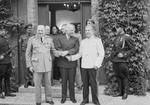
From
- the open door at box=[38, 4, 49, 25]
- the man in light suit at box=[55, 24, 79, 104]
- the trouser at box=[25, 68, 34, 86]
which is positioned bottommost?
the trouser at box=[25, 68, 34, 86]

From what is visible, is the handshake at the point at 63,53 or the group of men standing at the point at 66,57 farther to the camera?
the handshake at the point at 63,53

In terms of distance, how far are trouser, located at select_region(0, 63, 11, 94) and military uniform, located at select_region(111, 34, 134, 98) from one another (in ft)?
9.51

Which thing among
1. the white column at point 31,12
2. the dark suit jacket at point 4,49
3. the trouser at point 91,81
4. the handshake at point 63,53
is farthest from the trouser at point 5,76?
the trouser at point 91,81

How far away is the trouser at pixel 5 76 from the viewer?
8.27 meters

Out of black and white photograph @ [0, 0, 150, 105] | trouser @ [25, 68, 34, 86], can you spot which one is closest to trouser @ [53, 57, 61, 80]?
black and white photograph @ [0, 0, 150, 105]

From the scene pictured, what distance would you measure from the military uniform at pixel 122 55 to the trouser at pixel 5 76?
290cm

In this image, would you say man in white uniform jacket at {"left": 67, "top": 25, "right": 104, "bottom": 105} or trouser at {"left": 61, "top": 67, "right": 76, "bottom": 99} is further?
trouser at {"left": 61, "top": 67, "right": 76, "bottom": 99}

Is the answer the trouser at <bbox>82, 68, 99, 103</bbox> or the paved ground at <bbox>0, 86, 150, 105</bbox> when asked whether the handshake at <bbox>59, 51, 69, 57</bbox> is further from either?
the paved ground at <bbox>0, 86, 150, 105</bbox>

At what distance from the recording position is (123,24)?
8.65 m

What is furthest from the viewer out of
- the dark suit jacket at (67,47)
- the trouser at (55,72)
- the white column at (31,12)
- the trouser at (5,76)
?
the white column at (31,12)

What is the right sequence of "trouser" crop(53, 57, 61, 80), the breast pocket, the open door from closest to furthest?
the breast pocket
"trouser" crop(53, 57, 61, 80)
the open door

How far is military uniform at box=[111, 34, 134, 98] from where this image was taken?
7980 millimetres

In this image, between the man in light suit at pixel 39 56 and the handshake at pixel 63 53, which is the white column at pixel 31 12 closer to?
the man in light suit at pixel 39 56

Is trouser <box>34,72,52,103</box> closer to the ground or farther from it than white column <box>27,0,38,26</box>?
closer to the ground
